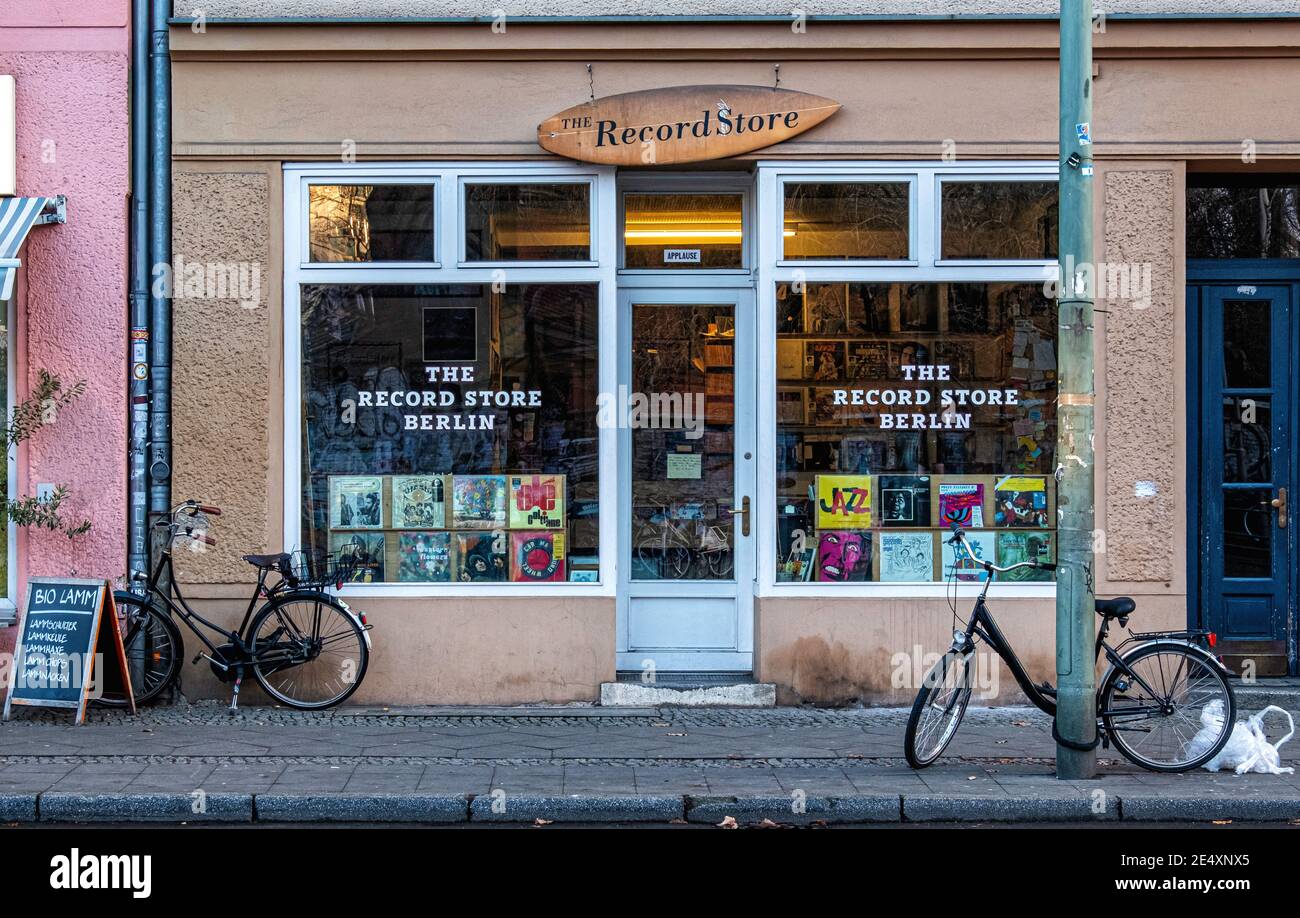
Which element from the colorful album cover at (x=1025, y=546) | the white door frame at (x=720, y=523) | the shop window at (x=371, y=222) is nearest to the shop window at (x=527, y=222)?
the shop window at (x=371, y=222)

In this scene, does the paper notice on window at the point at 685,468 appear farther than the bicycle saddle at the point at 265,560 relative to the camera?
Yes

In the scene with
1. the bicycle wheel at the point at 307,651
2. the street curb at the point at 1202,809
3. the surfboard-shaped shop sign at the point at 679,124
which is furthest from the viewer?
the surfboard-shaped shop sign at the point at 679,124

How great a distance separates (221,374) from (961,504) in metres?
5.32

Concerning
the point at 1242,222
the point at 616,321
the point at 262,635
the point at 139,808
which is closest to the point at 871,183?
the point at 616,321

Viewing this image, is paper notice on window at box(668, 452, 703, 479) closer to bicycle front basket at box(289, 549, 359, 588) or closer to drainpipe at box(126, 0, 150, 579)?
bicycle front basket at box(289, 549, 359, 588)

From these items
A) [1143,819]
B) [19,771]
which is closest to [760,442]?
[1143,819]

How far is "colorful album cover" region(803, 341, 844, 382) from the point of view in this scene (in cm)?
957

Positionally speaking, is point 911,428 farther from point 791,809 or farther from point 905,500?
point 791,809

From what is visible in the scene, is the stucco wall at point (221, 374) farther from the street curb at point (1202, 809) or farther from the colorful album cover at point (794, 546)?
the street curb at point (1202, 809)

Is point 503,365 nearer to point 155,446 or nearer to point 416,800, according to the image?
point 155,446

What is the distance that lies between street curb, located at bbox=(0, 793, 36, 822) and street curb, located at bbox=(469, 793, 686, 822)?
2201 mm

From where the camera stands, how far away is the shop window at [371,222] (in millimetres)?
9508

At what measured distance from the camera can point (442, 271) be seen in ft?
31.1

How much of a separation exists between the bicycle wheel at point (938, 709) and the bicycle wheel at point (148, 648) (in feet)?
16.1
